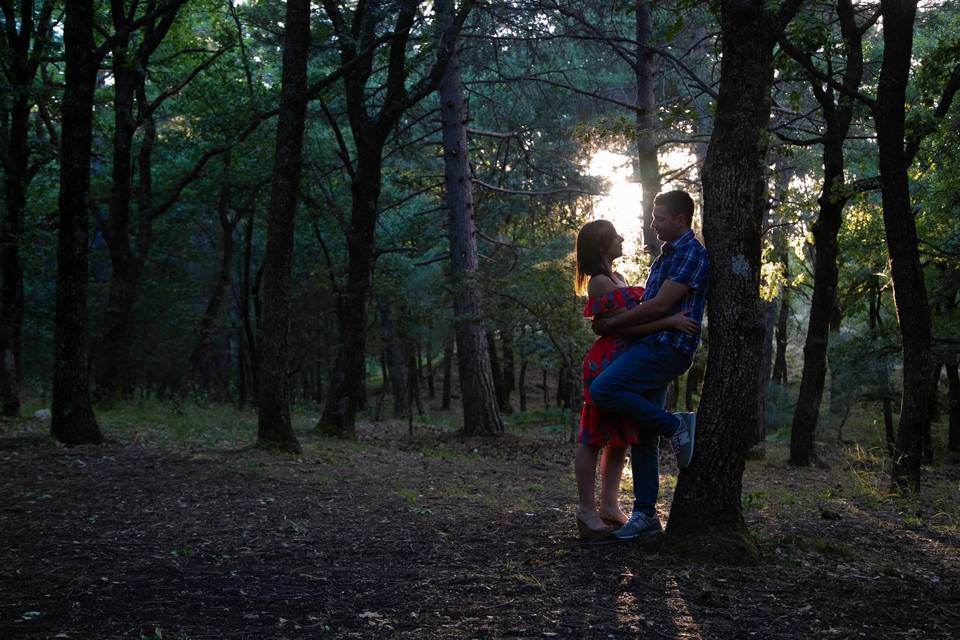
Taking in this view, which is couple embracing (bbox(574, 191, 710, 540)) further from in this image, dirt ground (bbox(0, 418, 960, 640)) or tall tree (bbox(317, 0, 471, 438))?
tall tree (bbox(317, 0, 471, 438))

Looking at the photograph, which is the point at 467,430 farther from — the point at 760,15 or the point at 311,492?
the point at 760,15

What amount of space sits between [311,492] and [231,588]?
324 centimetres

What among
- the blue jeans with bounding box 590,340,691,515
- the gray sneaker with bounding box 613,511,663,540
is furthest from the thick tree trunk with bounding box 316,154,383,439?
the gray sneaker with bounding box 613,511,663,540

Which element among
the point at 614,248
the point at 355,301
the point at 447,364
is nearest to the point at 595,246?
the point at 614,248

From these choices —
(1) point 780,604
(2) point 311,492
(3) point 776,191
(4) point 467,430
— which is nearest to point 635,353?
(1) point 780,604

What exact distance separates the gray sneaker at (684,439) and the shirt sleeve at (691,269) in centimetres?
77

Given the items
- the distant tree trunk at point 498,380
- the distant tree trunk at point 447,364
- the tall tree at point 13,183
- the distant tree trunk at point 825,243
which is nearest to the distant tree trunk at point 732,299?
the distant tree trunk at point 825,243

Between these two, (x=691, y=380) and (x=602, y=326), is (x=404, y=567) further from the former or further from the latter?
(x=691, y=380)

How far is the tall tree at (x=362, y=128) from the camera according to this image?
11883mm

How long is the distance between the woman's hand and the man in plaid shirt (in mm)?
42

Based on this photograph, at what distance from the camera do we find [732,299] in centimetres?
482

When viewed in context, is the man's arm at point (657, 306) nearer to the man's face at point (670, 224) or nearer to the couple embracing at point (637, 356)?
the couple embracing at point (637, 356)

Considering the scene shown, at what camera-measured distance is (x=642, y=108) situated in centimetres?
1443

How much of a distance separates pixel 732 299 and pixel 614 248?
2.63 ft
